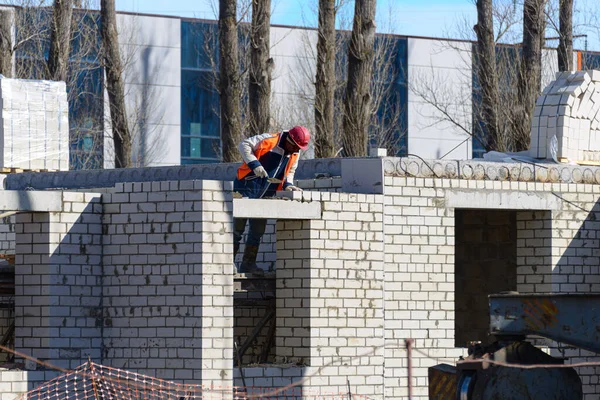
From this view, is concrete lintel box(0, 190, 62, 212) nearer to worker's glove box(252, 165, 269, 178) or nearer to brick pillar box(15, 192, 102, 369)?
brick pillar box(15, 192, 102, 369)

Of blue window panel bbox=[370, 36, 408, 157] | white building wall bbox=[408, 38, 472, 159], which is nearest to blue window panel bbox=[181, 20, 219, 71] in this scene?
blue window panel bbox=[370, 36, 408, 157]

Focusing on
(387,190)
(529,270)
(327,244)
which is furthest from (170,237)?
(529,270)

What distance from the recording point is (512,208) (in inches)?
563

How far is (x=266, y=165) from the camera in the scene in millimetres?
13312

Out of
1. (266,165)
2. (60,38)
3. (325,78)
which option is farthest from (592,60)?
(266,165)

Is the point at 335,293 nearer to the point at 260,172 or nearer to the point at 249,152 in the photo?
the point at 260,172

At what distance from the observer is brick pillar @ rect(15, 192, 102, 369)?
12.1m

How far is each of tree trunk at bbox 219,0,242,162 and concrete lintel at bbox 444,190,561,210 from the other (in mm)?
9295

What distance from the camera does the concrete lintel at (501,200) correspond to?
1401cm

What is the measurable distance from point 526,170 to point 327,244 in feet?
9.28

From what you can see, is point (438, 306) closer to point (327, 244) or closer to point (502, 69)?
point (327, 244)

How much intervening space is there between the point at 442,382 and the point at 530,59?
46.0ft

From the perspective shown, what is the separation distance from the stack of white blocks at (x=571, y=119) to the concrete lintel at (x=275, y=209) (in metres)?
3.87

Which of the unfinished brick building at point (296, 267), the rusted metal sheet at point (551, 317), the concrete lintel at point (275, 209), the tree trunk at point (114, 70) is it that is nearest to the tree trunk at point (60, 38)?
the tree trunk at point (114, 70)
